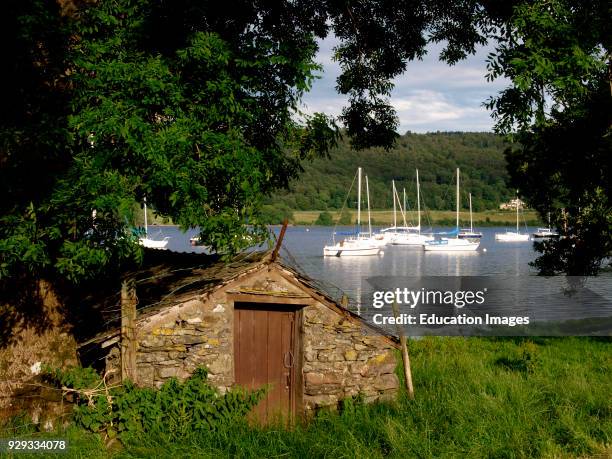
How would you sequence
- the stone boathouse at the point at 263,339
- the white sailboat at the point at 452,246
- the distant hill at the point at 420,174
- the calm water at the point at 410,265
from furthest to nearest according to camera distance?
the distant hill at the point at 420,174 < the white sailboat at the point at 452,246 < the calm water at the point at 410,265 < the stone boathouse at the point at 263,339

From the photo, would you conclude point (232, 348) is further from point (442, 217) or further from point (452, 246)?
point (442, 217)

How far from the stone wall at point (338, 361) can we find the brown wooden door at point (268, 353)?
341 mm

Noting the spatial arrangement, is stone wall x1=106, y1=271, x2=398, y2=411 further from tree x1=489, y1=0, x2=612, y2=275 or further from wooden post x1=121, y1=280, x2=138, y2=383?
tree x1=489, y1=0, x2=612, y2=275

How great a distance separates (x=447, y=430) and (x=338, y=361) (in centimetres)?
252

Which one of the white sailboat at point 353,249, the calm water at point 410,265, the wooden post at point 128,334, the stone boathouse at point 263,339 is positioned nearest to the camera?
the wooden post at point 128,334

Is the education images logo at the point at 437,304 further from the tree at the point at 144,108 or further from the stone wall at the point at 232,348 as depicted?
the tree at the point at 144,108

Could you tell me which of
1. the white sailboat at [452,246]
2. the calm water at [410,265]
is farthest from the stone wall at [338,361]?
the white sailboat at [452,246]

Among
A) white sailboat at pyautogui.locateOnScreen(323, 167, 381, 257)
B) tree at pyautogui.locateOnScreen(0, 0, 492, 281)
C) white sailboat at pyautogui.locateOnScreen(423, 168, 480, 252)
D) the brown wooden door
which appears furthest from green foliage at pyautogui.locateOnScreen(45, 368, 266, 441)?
white sailboat at pyautogui.locateOnScreen(423, 168, 480, 252)

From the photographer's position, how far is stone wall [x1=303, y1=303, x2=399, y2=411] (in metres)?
11.8

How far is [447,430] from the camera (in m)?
10.1

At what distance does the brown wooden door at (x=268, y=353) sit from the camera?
38.8 feet

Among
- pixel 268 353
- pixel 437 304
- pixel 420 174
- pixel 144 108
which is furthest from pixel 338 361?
pixel 420 174

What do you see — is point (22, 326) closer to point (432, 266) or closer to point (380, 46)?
point (380, 46)

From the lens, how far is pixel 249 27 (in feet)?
42.2
